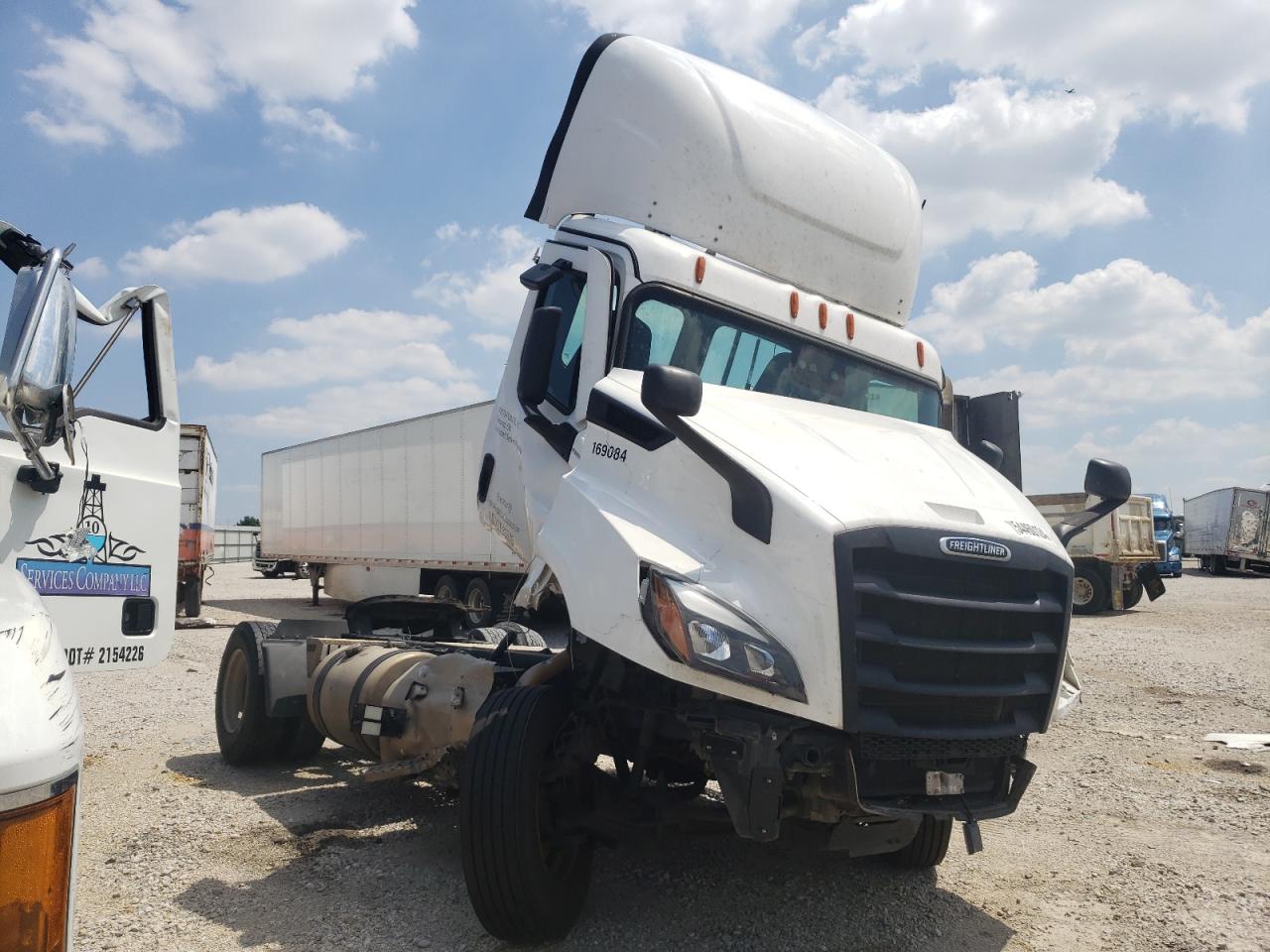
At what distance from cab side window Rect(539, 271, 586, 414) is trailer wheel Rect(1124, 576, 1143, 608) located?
20874 mm

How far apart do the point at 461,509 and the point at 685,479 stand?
14.8m

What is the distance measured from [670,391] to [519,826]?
1.73 metres

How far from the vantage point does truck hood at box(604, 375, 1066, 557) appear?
141 inches

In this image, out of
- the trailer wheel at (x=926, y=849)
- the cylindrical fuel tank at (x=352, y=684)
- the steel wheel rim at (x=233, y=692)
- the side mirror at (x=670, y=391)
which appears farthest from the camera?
the steel wheel rim at (x=233, y=692)

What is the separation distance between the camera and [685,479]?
380 centimetres

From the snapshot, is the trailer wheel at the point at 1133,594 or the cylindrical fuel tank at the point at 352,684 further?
the trailer wheel at the point at 1133,594

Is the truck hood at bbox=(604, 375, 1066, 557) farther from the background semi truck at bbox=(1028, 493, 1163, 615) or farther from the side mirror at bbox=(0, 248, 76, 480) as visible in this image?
the background semi truck at bbox=(1028, 493, 1163, 615)

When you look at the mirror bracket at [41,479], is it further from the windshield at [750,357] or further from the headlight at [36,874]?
the windshield at [750,357]

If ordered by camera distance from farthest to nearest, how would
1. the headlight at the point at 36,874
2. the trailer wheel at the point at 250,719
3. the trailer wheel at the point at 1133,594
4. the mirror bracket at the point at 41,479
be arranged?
the trailer wheel at the point at 1133,594 < the trailer wheel at the point at 250,719 < the mirror bracket at the point at 41,479 < the headlight at the point at 36,874

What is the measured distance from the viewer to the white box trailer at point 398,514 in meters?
18.1

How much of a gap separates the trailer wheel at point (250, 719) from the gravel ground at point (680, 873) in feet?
0.51

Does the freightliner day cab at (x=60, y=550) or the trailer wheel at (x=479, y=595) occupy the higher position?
the freightliner day cab at (x=60, y=550)

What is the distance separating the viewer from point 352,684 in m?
6.04

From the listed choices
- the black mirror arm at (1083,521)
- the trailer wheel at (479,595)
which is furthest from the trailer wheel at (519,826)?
the trailer wheel at (479,595)
